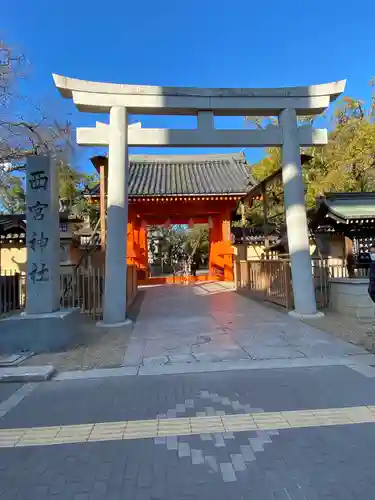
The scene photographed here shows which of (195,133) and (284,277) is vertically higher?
(195,133)

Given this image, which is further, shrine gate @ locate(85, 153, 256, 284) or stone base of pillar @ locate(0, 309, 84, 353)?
shrine gate @ locate(85, 153, 256, 284)

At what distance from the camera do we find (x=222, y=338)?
7.21 meters

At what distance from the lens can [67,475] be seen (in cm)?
269

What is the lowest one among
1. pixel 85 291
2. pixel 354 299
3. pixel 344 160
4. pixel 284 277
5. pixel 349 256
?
pixel 354 299

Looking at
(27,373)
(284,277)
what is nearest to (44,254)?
(27,373)

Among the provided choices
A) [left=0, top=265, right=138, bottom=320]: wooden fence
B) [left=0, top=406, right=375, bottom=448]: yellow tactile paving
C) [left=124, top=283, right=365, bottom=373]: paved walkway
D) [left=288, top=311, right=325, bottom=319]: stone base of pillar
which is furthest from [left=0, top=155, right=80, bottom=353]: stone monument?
[left=288, top=311, right=325, bottom=319]: stone base of pillar

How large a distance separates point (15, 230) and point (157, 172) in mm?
10003

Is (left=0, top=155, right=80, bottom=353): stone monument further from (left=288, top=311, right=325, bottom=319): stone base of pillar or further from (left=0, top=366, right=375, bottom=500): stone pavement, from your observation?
(left=288, top=311, right=325, bottom=319): stone base of pillar

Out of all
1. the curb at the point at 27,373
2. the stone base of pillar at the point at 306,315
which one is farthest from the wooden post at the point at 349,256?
the curb at the point at 27,373

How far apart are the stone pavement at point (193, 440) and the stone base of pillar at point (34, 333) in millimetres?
1827

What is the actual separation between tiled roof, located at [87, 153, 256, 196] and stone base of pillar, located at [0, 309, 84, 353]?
1179 cm

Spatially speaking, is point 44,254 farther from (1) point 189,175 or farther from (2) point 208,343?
(1) point 189,175

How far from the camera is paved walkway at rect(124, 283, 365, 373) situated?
5887 mm

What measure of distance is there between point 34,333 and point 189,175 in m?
16.2
